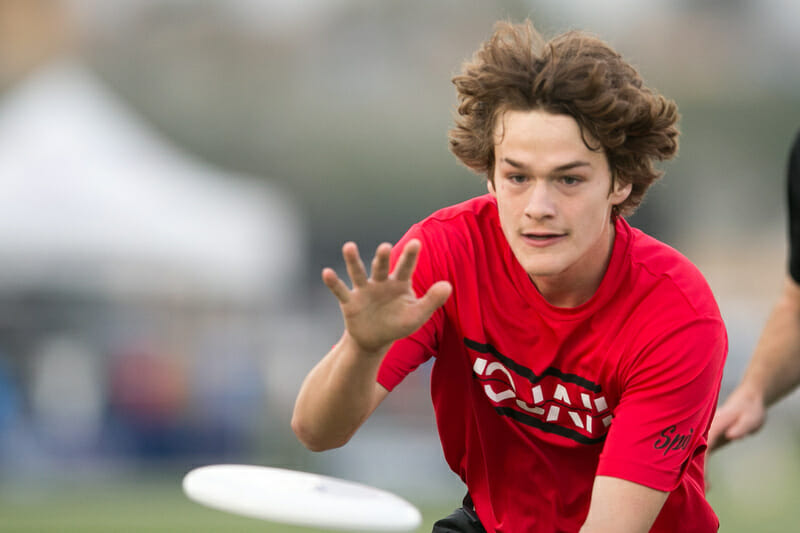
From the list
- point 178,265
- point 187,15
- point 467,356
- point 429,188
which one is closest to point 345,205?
point 429,188

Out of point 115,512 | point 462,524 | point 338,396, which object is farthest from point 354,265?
point 115,512

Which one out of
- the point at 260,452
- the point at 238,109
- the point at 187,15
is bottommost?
the point at 260,452

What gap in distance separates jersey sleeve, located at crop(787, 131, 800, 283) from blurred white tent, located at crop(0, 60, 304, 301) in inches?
367

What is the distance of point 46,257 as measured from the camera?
12984mm

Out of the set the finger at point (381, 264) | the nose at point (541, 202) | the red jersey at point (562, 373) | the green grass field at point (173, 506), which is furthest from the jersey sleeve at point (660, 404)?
the green grass field at point (173, 506)

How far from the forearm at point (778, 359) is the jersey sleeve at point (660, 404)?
1236mm

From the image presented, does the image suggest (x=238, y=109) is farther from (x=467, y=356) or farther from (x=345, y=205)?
(x=467, y=356)

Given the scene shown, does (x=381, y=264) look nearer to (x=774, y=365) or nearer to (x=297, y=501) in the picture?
(x=297, y=501)

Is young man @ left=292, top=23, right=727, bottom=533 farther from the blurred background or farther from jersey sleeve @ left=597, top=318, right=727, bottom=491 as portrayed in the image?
the blurred background

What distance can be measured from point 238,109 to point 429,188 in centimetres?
490

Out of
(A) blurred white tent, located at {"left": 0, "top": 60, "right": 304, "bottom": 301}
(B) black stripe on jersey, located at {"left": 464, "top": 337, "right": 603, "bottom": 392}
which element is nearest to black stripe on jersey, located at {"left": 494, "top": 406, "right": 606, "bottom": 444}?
(B) black stripe on jersey, located at {"left": 464, "top": 337, "right": 603, "bottom": 392}

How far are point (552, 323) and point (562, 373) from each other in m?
0.17

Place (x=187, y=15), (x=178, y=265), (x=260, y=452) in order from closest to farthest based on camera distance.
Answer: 1. (x=260, y=452)
2. (x=178, y=265)
3. (x=187, y=15)

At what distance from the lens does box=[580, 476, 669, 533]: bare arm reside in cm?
351
